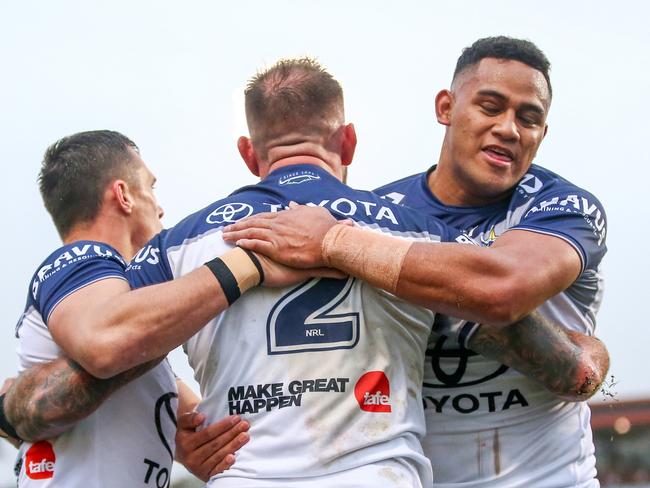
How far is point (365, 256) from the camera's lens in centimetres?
421

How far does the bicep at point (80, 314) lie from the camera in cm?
415

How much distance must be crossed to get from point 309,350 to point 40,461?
62.4 inches

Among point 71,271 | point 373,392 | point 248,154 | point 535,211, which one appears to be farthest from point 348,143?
point 71,271

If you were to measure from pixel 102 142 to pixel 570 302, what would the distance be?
271 centimetres

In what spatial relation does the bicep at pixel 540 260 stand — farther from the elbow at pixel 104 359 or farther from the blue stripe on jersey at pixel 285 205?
the elbow at pixel 104 359

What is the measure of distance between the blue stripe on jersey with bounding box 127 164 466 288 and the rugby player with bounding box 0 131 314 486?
187mm

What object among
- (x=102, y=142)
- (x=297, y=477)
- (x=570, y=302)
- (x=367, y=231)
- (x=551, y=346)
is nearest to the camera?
(x=297, y=477)

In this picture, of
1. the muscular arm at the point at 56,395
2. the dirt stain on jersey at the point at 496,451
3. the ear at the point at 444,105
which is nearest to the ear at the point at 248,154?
the muscular arm at the point at 56,395

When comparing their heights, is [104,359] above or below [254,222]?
below

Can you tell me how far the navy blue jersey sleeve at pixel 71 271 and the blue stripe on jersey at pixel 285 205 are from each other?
140mm

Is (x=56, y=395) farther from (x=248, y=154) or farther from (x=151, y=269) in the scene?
(x=248, y=154)

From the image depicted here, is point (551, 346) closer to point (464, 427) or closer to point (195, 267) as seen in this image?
point (464, 427)

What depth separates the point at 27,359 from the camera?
195 inches

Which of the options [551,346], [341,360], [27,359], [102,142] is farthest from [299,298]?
[102,142]
